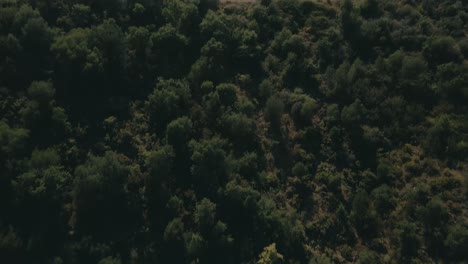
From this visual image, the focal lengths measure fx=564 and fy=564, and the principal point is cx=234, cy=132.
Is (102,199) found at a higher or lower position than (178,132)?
lower

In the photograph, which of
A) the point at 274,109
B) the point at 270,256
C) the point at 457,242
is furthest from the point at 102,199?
the point at 457,242

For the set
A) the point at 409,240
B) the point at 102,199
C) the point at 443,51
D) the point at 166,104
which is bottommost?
the point at 102,199

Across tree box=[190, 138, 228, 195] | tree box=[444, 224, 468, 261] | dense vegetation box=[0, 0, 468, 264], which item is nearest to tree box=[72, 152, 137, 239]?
dense vegetation box=[0, 0, 468, 264]

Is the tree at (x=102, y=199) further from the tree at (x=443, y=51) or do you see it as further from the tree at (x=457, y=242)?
the tree at (x=443, y=51)

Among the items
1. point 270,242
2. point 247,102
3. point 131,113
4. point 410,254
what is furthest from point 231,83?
point 410,254

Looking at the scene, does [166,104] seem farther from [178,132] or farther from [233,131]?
[233,131]

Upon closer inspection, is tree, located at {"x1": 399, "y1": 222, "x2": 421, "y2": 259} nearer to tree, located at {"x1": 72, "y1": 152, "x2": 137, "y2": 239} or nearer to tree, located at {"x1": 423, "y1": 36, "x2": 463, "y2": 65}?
tree, located at {"x1": 423, "y1": 36, "x2": 463, "y2": 65}

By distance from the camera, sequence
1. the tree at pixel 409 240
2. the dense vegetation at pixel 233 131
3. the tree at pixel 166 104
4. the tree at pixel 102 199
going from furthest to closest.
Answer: the tree at pixel 166 104 → the dense vegetation at pixel 233 131 → the tree at pixel 409 240 → the tree at pixel 102 199

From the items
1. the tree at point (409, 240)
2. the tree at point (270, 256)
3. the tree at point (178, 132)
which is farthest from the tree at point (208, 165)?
the tree at point (409, 240)

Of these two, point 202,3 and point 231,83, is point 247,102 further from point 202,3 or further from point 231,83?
point 202,3
